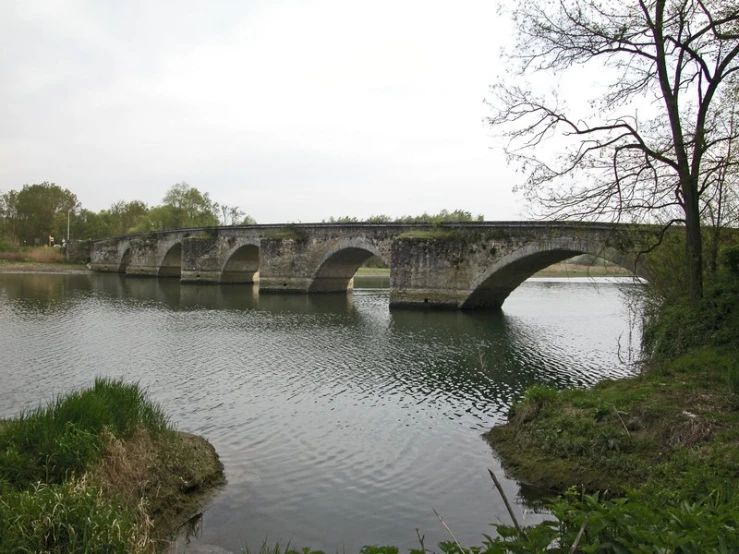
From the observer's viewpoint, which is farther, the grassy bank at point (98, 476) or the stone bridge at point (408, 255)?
the stone bridge at point (408, 255)

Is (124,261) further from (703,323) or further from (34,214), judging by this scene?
(703,323)

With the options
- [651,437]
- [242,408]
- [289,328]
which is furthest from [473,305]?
[651,437]

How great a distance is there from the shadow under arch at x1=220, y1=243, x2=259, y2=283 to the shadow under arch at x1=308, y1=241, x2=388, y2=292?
21.3 feet

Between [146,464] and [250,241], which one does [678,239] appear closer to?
[146,464]

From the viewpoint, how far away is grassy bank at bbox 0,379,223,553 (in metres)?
4.45

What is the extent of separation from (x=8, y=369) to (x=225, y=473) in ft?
24.6

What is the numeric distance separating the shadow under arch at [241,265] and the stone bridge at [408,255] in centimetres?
7

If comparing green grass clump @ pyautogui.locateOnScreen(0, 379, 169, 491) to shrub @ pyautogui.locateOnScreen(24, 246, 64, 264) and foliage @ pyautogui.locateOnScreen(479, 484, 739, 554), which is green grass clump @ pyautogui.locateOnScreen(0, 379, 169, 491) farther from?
shrub @ pyautogui.locateOnScreen(24, 246, 64, 264)

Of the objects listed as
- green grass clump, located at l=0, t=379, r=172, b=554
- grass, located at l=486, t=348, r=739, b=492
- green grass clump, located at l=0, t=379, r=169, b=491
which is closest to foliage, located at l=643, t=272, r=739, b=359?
grass, located at l=486, t=348, r=739, b=492

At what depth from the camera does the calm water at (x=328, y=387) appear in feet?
20.6

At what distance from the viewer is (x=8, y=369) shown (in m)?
12.0

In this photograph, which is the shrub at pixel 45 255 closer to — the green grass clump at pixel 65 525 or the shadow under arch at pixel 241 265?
the shadow under arch at pixel 241 265

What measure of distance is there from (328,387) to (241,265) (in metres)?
31.4

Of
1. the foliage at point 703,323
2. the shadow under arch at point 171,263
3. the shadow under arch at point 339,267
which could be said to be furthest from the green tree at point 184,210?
the foliage at point 703,323
